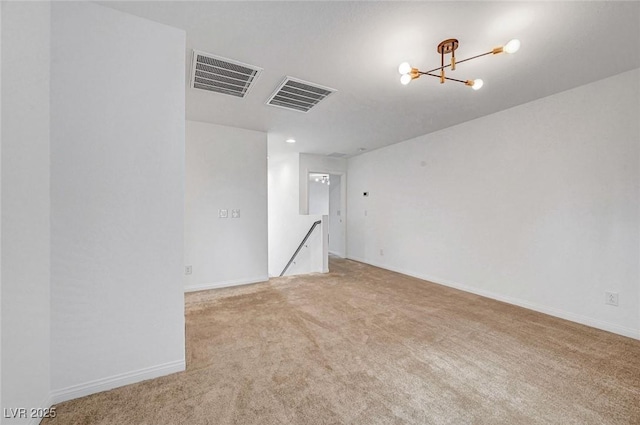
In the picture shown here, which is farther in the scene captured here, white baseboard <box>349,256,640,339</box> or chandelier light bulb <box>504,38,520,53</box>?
white baseboard <box>349,256,640,339</box>

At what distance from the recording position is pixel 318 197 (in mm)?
9008

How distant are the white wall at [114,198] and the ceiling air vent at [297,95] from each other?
109 cm

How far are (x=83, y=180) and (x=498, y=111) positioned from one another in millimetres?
4537

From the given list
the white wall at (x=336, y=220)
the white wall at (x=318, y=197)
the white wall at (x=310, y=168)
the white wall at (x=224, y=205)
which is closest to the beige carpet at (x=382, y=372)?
the white wall at (x=224, y=205)

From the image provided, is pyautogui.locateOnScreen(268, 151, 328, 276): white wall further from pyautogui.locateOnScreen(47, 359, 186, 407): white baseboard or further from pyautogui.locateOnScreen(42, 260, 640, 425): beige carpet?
pyautogui.locateOnScreen(47, 359, 186, 407): white baseboard

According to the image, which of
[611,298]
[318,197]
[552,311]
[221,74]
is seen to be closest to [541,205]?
[611,298]

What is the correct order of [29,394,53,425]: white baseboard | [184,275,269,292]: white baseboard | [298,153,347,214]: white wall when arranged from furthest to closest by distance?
[298,153,347,214]: white wall
[184,275,269,292]: white baseboard
[29,394,53,425]: white baseboard

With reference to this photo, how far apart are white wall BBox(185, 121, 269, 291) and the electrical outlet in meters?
4.22

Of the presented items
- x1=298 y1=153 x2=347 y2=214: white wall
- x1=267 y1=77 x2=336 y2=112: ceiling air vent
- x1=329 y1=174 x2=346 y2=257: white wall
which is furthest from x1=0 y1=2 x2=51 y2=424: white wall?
x1=329 y1=174 x2=346 y2=257: white wall

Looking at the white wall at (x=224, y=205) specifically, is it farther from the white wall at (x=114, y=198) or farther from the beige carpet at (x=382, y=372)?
the white wall at (x=114, y=198)

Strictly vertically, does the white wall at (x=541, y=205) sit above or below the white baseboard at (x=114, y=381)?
above

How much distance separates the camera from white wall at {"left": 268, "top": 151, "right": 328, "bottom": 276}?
551 cm

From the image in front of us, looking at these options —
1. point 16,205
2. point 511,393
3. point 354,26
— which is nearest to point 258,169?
point 354,26

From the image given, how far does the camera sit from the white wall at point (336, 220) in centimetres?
674
